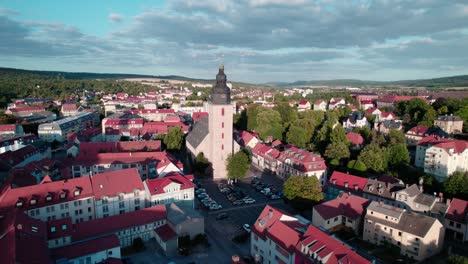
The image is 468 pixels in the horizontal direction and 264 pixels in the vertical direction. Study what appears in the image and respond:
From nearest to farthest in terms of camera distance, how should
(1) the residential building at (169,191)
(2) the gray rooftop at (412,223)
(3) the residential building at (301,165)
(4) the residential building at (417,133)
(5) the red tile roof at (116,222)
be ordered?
(2) the gray rooftop at (412,223) < (5) the red tile roof at (116,222) < (1) the residential building at (169,191) < (3) the residential building at (301,165) < (4) the residential building at (417,133)

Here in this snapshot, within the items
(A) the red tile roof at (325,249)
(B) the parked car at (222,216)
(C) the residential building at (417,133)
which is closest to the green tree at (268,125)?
(C) the residential building at (417,133)

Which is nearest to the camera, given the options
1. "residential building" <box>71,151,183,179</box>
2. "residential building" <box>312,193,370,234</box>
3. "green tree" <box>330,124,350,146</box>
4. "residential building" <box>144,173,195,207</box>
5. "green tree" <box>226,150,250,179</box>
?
"residential building" <box>312,193,370,234</box>

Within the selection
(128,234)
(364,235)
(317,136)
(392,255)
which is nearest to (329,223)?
(364,235)

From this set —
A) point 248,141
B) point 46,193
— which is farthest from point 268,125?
point 46,193

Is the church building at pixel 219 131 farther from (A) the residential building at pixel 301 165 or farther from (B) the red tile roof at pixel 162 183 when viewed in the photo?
(B) the red tile roof at pixel 162 183

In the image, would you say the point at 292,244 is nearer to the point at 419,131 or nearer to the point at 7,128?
the point at 419,131

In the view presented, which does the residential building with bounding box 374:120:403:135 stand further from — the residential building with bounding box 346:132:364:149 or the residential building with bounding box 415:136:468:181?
the residential building with bounding box 415:136:468:181

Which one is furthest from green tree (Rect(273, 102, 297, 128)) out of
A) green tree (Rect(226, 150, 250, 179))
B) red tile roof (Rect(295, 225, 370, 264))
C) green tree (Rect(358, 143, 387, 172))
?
red tile roof (Rect(295, 225, 370, 264))
